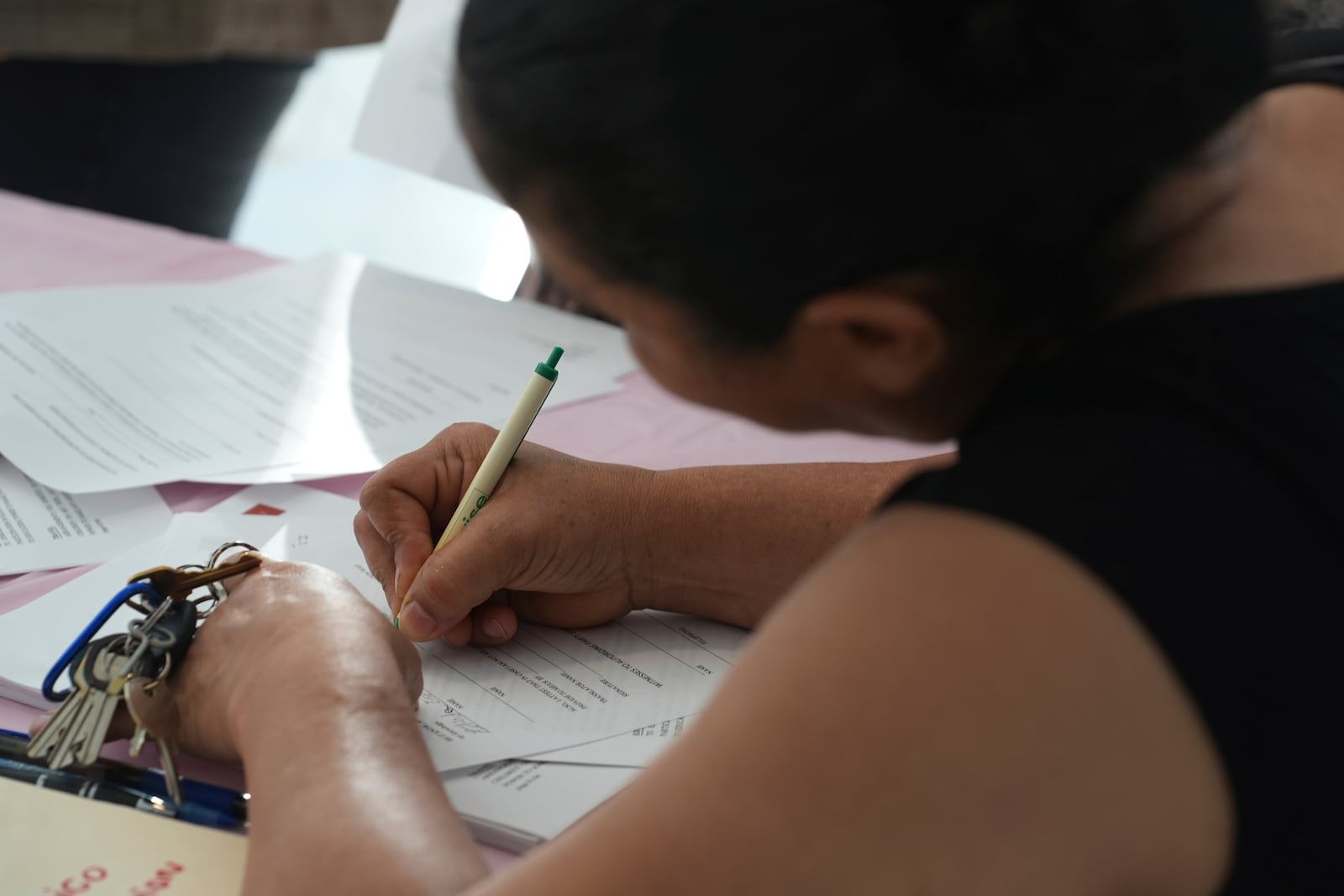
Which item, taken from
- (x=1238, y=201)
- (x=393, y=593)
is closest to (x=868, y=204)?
(x=1238, y=201)

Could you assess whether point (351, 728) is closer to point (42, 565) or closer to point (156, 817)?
point (156, 817)

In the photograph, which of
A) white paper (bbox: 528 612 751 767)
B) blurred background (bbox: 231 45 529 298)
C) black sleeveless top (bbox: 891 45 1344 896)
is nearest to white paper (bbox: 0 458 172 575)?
white paper (bbox: 528 612 751 767)

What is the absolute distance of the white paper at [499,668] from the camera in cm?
69

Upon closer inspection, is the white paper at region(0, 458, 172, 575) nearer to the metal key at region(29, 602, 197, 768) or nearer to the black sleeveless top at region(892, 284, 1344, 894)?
the metal key at region(29, 602, 197, 768)

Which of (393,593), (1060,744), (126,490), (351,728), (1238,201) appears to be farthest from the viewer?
(126,490)

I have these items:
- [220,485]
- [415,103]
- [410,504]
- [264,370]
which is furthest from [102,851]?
[415,103]

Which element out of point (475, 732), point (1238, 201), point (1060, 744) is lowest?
point (475, 732)

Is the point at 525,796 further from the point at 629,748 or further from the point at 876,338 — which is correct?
the point at 876,338

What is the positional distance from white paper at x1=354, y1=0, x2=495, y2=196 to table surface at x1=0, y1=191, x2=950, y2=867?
0.19 meters

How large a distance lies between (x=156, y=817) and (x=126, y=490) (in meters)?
0.39

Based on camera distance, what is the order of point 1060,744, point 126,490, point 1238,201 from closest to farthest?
point 1060,744 → point 1238,201 → point 126,490

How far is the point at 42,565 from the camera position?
839 mm

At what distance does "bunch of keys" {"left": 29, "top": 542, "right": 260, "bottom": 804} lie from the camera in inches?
24.9

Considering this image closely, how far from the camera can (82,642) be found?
2.22 ft
